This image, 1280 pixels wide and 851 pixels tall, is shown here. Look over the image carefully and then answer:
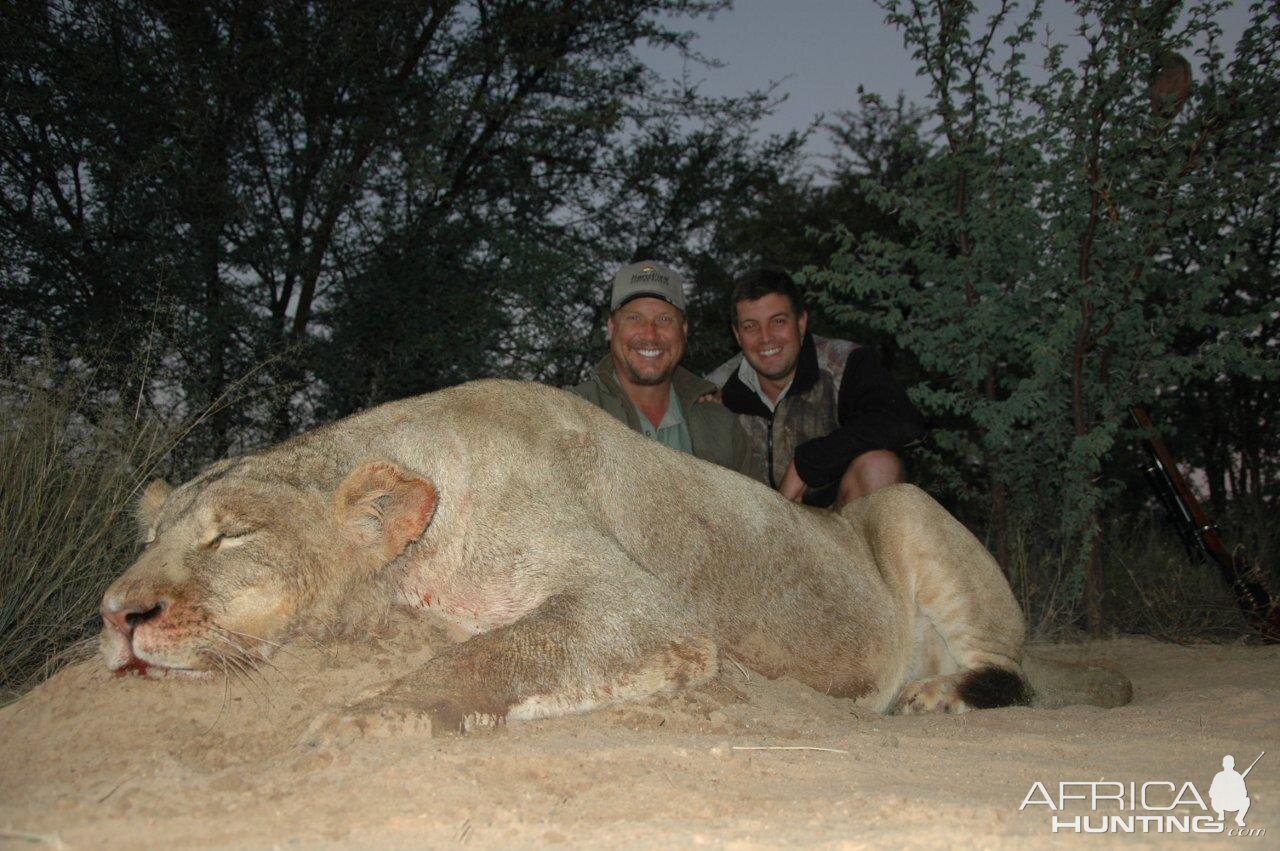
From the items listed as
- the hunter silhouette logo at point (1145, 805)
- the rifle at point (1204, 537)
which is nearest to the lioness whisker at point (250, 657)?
the hunter silhouette logo at point (1145, 805)

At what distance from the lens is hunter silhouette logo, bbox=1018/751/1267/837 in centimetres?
223

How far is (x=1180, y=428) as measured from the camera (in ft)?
49.0

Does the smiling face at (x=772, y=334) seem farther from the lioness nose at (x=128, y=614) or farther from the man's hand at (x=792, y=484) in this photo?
the lioness nose at (x=128, y=614)

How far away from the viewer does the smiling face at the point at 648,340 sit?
6.71 metres

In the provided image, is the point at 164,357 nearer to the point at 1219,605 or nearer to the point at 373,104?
the point at 373,104

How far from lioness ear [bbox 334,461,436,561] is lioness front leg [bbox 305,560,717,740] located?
1.67 ft

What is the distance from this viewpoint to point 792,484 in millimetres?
6328

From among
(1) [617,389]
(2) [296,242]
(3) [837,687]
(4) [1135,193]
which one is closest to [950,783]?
(3) [837,687]

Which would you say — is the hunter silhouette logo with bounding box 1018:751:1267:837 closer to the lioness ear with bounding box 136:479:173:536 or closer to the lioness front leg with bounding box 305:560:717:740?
the lioness front leg with bounding box 305:560:717:740

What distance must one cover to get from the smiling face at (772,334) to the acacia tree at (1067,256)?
183 centimetres

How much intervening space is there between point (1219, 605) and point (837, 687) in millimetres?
5365

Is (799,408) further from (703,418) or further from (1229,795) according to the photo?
(1229,795)

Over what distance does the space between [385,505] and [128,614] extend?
86 centimetres

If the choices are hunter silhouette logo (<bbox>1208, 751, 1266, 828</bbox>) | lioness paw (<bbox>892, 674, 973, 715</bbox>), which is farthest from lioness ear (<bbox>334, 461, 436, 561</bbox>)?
hunter silhouette logo (<bbox>1208, 751, 1266, 828</bbox>)
